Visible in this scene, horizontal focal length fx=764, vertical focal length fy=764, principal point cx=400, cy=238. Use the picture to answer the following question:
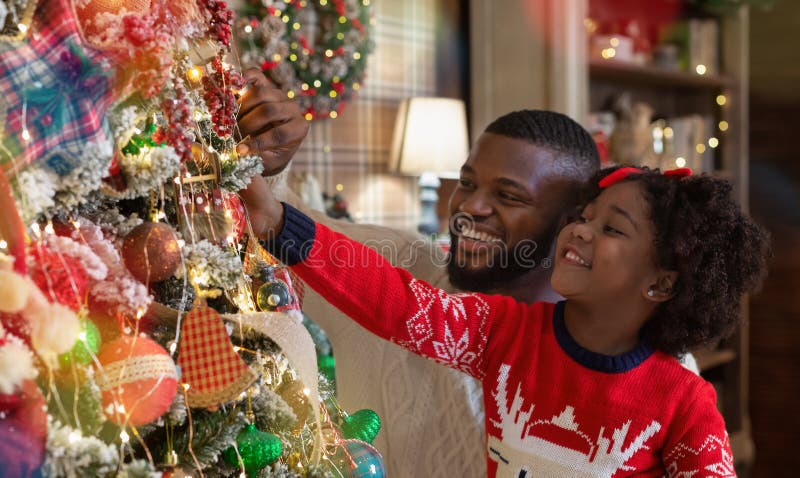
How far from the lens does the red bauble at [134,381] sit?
65 cm

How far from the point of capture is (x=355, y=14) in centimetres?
269

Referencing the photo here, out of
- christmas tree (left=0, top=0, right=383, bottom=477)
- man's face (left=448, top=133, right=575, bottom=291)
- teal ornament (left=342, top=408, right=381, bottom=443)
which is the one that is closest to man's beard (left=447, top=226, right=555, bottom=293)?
man's face (left=448, top=133, right=575, bottom=291)

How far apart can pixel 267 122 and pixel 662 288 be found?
26.0 inches

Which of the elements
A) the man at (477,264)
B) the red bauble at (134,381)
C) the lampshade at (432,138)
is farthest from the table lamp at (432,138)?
the red bauble at (134,381)

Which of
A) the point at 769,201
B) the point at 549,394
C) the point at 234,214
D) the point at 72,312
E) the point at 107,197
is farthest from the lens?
the point at 769,201

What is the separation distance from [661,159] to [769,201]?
0.80 metres

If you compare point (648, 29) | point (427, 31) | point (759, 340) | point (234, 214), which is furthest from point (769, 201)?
point (234, 214)

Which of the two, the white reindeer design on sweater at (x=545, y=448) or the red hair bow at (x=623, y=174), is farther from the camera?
the red hair bow at (x=623, y=174)

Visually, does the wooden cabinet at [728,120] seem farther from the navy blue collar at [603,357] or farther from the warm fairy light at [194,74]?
the warm fairy light at [194,74]

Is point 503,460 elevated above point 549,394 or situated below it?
below

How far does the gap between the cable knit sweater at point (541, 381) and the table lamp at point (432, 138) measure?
4.90 feet

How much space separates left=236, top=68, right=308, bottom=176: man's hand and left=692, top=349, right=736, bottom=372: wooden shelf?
9.01ft

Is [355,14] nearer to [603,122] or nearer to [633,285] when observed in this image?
[603,122]

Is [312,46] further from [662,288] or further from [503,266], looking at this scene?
[662,288]
